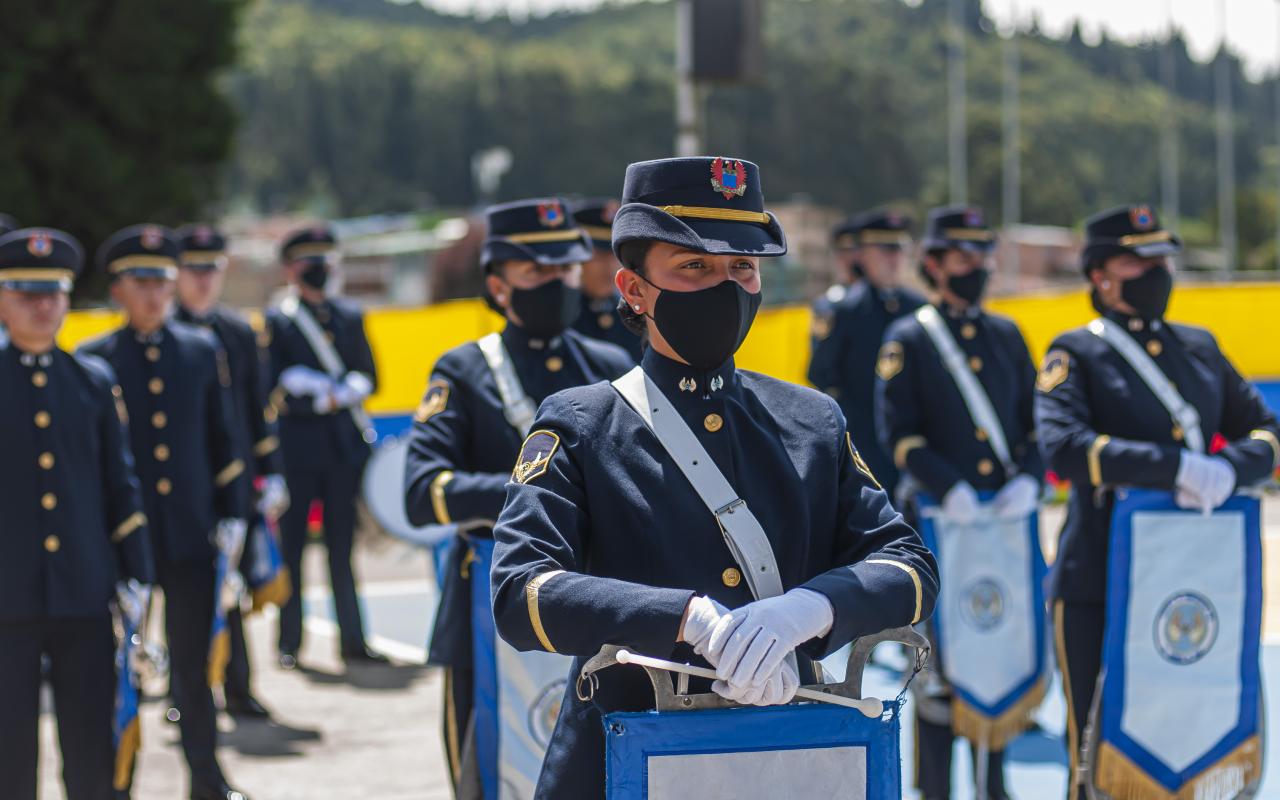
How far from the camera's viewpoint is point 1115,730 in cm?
568

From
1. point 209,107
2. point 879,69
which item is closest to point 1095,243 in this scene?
point 209,107

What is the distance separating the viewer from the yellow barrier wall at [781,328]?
14125 mm

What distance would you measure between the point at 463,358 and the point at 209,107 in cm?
2388

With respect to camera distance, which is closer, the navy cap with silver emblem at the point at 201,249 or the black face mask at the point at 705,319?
A: the black face mask at the point at 705,319

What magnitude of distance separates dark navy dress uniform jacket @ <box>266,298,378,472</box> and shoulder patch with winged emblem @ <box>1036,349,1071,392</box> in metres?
4.97

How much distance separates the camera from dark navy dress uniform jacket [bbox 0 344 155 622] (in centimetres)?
551

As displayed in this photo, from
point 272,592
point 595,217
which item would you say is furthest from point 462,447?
point 272,592

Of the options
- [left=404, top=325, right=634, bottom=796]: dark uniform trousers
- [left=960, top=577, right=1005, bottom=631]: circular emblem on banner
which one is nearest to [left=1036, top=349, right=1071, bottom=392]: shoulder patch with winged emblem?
[left=960, top=577, right=1005, bottom=631]: circular emblem on banner

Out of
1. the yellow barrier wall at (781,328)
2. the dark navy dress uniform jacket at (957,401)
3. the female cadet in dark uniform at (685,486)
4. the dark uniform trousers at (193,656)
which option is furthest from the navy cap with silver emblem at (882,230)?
the female cadet in dark uniform at (685,486)

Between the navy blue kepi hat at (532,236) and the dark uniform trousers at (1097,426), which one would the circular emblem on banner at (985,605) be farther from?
the navy blue kepi hat at (532,236)

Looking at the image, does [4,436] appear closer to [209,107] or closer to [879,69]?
[209,107]

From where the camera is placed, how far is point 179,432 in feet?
23.6

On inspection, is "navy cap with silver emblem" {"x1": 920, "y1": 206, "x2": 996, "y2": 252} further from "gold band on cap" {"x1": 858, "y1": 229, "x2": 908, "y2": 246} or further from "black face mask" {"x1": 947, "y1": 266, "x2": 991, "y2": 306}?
"gold band on cap" {"x1": 858, "y1": 229, "x2": 908, "y2": 246}

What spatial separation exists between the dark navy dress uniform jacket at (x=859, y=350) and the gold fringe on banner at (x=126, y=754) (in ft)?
15.1
